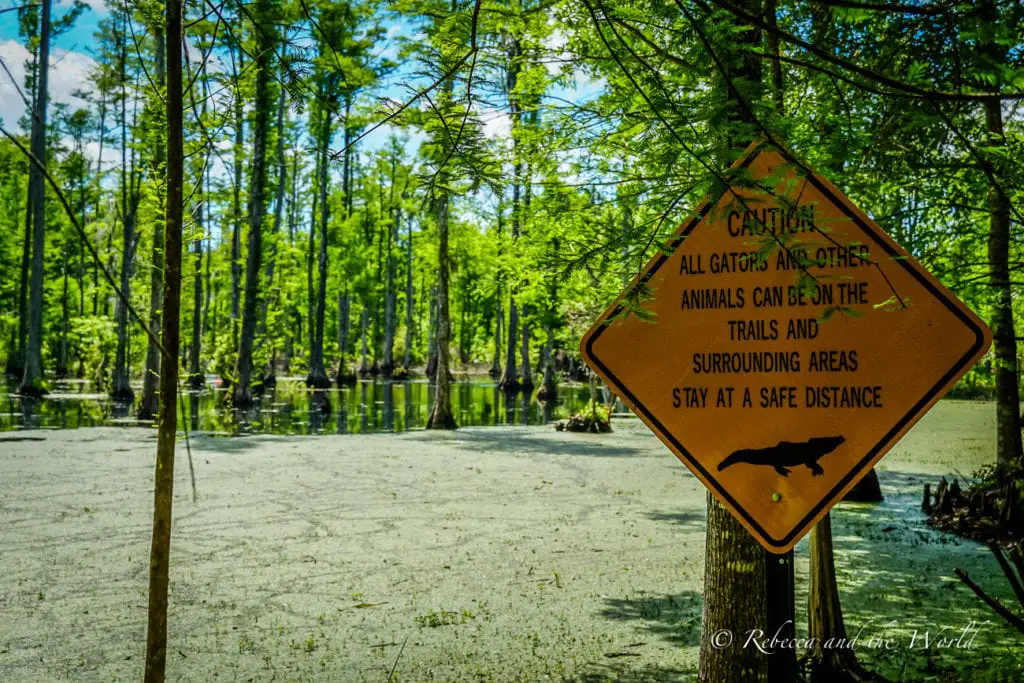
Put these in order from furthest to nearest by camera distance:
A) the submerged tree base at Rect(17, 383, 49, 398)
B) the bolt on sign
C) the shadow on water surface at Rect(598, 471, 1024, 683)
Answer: the submerged tree base at Rect(17, 383, 49, 398) < the shadow on water surface at Rect(598, 471, 1024, 683) < the bolt on sign

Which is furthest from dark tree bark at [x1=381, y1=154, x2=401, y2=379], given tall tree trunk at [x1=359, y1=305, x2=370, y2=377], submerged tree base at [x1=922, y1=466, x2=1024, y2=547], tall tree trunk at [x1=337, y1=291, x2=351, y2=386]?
submerged tree base at [x1=922, y1=466, x2=1024, y2=547]

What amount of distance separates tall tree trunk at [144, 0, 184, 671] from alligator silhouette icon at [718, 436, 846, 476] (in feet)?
4.93

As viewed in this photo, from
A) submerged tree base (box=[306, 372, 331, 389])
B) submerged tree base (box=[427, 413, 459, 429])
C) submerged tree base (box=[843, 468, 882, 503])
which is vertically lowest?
submerged tree base (box=[843, 468, 882, 503])

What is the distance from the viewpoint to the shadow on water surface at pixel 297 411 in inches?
669

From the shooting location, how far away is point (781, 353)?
2.04 meters

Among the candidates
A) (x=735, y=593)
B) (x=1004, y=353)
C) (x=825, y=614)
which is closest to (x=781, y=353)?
(x=735, y=593)

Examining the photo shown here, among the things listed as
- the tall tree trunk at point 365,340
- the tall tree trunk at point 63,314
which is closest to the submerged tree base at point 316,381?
the tall tree trunk at point 365,340

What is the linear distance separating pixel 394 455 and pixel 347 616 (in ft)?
25.6

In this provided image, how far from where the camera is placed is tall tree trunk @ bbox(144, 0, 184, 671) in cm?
200

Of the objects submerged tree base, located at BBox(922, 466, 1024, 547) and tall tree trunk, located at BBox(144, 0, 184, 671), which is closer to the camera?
tall tree trunk, located at BBox(144, 0, 184, 671)

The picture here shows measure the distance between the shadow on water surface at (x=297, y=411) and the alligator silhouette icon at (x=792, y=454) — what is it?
11.4 meters

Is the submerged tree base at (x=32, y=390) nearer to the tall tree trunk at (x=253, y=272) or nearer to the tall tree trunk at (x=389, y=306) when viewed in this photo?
the tall tree trunk at (x=253, y=272)

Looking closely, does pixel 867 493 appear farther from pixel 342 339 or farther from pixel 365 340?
pixel 365 340

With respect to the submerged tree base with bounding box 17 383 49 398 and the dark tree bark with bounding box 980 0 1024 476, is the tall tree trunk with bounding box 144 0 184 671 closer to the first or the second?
the dark tree bark with bounding box 980 0 1024 476
